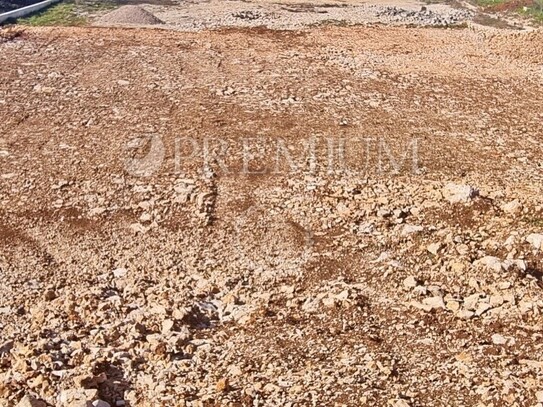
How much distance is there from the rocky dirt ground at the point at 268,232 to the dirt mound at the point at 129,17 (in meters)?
3.69

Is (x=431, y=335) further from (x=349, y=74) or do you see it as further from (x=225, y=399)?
(x=349, y=74)

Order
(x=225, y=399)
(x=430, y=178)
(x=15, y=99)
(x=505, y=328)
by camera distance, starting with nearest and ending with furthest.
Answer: (x=225, y=399) → (x=505, y=328) → (x=430, y=178) → (x=15, y=99)

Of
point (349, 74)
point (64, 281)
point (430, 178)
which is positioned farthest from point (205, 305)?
point (349, 74)

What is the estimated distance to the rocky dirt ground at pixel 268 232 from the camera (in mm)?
4730

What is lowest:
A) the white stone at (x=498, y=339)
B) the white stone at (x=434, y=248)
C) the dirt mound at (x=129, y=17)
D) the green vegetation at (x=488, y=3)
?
the white stone at (x=498, y=339)

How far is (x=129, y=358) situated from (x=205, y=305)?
90 centimetres

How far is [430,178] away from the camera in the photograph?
7.56 meters

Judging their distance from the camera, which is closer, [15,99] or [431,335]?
[431,335]

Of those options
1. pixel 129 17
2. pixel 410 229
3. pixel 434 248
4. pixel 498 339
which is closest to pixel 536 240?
pixel 434 248

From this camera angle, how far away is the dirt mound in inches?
583

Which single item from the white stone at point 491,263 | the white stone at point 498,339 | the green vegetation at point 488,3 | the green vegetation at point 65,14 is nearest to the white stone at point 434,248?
the white stone at point 491,263

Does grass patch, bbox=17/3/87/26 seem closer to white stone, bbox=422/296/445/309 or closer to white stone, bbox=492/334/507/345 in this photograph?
white stone, bbox=422/296/445/309

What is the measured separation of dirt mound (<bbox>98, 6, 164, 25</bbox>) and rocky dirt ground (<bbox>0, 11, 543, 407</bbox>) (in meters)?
3.69

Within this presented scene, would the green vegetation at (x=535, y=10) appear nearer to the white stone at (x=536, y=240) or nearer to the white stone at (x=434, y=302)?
the white stone at (x=536, y=240)
